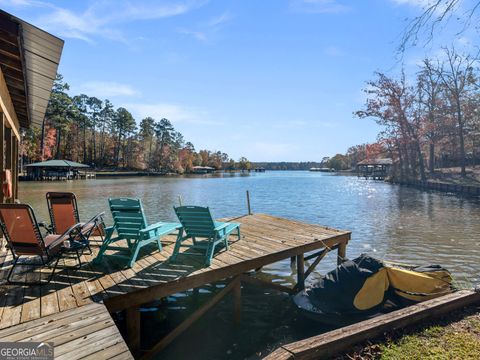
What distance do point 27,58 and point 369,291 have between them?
5.62m

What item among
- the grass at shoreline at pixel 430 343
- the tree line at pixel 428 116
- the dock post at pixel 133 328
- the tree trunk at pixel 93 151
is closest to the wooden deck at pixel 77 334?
the dock post at pixel 133 328

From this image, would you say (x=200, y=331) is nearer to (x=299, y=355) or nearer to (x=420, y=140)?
(x=299, y=355)

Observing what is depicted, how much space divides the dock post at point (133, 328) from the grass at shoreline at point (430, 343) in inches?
87.2

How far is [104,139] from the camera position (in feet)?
198

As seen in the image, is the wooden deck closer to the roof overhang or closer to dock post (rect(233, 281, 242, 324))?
dock post (rect(233, 281, 242, 324))

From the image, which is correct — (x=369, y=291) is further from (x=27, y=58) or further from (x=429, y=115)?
(x=429, y=115)

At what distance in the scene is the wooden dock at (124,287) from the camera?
109 inches

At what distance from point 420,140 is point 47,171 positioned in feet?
151

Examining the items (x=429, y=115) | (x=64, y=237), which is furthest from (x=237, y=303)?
(x=429, y=115)

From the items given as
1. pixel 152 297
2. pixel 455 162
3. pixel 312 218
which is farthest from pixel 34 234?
pixel 455 162

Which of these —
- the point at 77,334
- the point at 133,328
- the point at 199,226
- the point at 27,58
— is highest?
the point at 27,58

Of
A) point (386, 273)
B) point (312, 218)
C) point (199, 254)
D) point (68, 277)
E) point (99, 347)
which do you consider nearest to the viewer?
point (99, 347)

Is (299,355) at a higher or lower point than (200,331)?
higher

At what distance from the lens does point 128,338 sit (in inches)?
138
